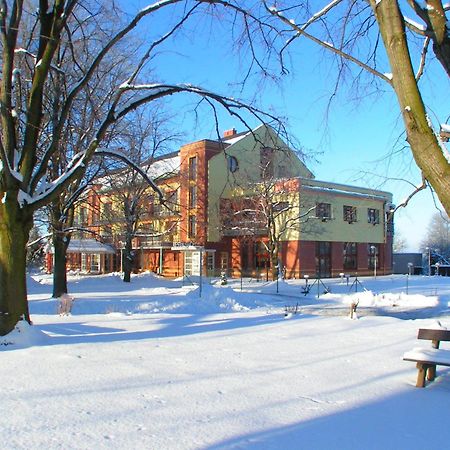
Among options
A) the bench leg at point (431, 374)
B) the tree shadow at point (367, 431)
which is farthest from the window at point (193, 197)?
the tree shadow at point (367, 431)

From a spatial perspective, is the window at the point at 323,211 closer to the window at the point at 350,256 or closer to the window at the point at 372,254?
the window at the point at 350,256

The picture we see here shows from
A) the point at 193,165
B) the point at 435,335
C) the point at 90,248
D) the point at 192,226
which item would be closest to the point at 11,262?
the point at 435,335

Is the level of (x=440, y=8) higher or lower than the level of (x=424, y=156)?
higher

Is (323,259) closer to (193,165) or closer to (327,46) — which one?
(193,165)

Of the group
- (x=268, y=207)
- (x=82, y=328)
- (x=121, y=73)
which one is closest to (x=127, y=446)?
(x=82, y=328)

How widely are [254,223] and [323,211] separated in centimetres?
855

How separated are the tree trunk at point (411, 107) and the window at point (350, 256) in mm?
45706

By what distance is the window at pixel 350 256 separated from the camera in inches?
1986

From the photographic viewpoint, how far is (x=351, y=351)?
8.56 metres

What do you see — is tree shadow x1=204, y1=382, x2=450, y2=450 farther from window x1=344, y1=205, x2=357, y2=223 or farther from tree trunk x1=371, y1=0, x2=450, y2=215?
window x1=344, y1=205, x2=357, y2=223

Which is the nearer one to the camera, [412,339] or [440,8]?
[440,8]

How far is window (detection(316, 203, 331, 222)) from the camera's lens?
4666 centimetres

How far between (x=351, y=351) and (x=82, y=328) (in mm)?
5134

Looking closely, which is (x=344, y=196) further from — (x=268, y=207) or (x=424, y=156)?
(x=424, y=156)
